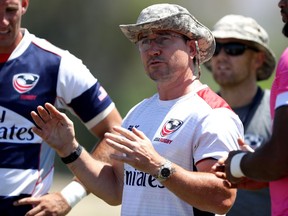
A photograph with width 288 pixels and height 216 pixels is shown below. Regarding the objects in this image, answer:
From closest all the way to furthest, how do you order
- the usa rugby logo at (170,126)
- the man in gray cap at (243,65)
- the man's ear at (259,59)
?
the usa rugby logo at (170,126), the man in gray cap at (243,65), the man's ear at (259,59)

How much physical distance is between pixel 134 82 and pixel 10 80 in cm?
1893

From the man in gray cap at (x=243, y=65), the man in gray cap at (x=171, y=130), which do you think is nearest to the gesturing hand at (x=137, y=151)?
the man in gray cap at (x=171, y=130)

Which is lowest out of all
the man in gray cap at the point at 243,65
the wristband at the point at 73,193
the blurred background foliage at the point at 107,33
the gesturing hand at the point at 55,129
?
the blurred background foliage at the point at 107,33

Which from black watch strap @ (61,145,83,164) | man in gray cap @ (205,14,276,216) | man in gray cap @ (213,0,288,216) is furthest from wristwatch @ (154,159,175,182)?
man in gray cap @ (205,14,276,216)

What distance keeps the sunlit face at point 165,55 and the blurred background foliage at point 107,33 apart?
1689cm

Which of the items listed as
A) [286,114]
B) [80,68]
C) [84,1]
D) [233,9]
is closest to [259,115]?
[80,68]

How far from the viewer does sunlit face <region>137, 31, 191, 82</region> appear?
575 centimetres

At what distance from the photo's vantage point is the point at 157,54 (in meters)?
5.76

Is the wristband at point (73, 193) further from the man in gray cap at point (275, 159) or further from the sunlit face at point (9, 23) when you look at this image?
the man in gray cap at point (275, 159)

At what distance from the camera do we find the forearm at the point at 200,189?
5.28 m

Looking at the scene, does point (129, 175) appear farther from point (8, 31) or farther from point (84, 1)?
point (84, 1)

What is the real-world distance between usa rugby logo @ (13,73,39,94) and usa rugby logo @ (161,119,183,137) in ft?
4.20

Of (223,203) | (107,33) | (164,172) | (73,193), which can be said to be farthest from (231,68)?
(107,33)

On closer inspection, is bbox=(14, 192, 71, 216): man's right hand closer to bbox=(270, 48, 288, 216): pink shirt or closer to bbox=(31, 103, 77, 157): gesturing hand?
bbox=(31, 103, 77, 157): gesturing hand
